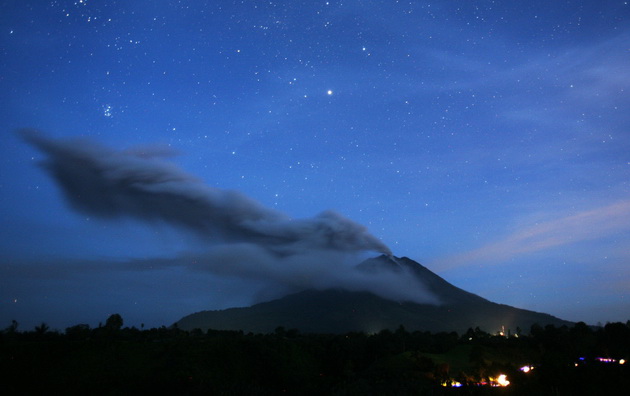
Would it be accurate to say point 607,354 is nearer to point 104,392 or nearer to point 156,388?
point 156,388

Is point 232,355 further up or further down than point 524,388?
further down

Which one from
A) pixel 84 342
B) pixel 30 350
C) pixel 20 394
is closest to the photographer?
pixel 20 394

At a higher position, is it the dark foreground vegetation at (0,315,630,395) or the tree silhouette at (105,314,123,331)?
the tree silhouette at (105,314,123,331)

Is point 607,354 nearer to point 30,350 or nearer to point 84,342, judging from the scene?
point 84,342

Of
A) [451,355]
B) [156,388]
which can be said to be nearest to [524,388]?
[156,388]

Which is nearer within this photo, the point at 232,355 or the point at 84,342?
the point at 84,342

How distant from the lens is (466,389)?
1479 cm

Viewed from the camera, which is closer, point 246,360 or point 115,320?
point 246,360

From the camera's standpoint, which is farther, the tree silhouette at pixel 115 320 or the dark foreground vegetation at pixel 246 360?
the tree silhouette at pixel 115 320

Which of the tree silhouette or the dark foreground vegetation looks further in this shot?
the tree silhouette

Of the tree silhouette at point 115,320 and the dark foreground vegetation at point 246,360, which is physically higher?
the tree silhouette at point 115,320

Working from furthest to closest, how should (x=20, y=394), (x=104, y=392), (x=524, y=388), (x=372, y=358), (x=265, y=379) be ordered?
(x=372, y=358), (x=265, y=379), (x=104, y=392), (x=20, y=394), (x=524, y=388)

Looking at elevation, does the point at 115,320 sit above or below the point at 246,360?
above

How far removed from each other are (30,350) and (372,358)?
54427 mm
